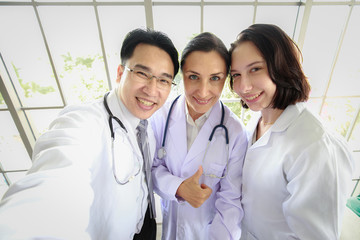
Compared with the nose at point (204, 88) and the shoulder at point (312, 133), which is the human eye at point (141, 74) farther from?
the shoulder at point (312, 133)

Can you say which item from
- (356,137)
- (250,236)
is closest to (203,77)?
(250,236)

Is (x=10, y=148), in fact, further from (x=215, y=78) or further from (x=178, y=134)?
(x=215, y=78)

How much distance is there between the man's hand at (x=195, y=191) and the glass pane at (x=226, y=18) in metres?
1.82

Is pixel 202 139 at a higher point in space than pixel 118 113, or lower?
lower

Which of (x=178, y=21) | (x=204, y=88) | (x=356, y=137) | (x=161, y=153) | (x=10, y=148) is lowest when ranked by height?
(x=356, y=137)

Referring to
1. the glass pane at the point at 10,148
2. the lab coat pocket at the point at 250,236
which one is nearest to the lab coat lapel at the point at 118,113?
the lab coat pocket at the point at 250,236

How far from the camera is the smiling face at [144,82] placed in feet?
2.90

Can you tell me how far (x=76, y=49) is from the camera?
1.92m

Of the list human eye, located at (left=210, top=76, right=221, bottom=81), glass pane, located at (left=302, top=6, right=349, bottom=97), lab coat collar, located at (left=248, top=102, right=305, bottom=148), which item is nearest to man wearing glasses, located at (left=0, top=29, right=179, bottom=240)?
human eye, located at (left=210, top=76, right=221, bottom=81)

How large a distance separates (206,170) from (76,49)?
Result: 2239 millimetres

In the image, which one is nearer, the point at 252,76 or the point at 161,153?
the point at 252,76

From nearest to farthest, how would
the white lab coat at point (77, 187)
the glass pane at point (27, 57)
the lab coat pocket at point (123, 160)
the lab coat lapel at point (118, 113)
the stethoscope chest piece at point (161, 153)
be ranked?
the white lab coat at point (77, 187) < the lab coat pocket at point (123, 160) < the lab coat lapel at point (118, 113) < the stethoscope chest piece at point (161, 153) < the glass pane at point (27, 57)

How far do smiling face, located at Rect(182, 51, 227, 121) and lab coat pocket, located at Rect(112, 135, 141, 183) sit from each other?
0.55 m

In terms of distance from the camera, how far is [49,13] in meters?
1.72
